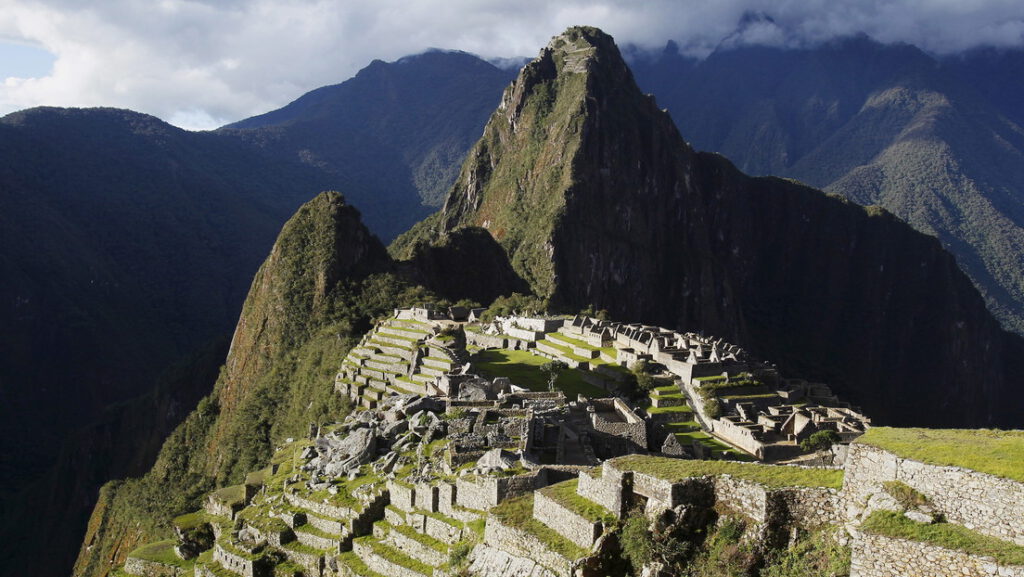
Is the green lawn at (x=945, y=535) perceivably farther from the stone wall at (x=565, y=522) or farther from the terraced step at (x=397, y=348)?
the terraced step at (x=397, y=348)

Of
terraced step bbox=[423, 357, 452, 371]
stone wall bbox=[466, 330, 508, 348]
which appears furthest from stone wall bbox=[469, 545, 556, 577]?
stone wall bbox=[466, 330, 508, 348]

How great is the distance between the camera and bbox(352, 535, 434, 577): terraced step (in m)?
17.3

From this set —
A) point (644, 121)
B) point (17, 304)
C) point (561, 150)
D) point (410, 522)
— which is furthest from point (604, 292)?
point (410, 522)

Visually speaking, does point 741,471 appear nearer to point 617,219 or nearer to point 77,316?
point 617,219

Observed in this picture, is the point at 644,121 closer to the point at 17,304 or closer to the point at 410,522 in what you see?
the point at 17,304

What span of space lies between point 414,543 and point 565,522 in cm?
498

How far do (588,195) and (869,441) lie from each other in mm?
146122

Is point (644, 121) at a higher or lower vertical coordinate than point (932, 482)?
higher

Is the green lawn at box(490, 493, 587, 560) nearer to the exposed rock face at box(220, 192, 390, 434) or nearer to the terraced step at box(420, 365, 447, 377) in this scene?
the terraced step at box(420, 365, 447, 377)

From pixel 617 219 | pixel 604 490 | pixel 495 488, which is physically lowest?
pixel 495 488

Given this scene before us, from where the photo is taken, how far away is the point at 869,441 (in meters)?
11.7

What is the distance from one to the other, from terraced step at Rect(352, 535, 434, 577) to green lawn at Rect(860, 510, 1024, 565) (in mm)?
9052

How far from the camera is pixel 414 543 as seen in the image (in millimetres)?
18062

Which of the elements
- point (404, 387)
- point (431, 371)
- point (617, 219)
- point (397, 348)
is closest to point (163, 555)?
point (404, 387)
